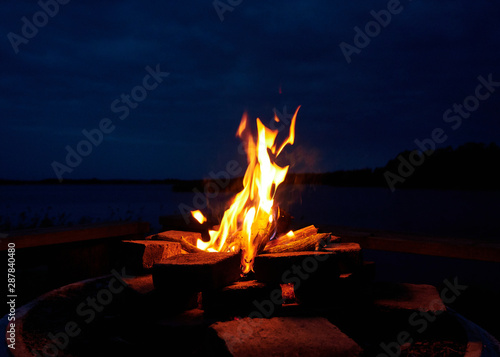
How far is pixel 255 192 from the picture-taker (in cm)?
347

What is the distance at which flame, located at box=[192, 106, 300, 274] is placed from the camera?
11.0 feet

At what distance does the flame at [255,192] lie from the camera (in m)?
3.34

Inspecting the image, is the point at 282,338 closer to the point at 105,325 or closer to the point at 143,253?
the point at 105,325

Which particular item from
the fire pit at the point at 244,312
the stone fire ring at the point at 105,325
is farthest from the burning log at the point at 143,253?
the stone fire ring at the point at 105,325

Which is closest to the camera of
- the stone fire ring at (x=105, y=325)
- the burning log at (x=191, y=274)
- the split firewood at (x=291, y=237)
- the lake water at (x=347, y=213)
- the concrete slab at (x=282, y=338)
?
the concrete slab at (x=282, y=338)

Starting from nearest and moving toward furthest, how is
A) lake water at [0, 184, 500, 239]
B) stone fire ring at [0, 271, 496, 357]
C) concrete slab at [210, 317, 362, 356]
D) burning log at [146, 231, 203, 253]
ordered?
concrete slab at [210, 317, 362, 356] → stone fire ring at [0, 271, 496, 357] → burning log at [146, 231, 203, 253] → lake water at [0, 184, 500, 239]

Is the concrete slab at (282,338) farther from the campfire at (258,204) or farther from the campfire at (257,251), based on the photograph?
the campfire at (258,204)

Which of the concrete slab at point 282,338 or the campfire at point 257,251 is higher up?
the campfire at point 257,251

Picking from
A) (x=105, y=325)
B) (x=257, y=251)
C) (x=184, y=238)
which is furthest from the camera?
(x=184, y=238)

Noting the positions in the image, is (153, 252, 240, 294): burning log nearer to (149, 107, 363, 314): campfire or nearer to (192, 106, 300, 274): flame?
(149, 107, 363, 314): campfire

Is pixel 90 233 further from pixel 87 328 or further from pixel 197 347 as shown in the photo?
pixel 197 347

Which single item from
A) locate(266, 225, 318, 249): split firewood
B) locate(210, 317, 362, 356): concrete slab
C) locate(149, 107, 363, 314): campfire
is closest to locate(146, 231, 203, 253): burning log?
locate(149, 107, 363, 314): campfire

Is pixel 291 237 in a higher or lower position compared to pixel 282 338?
higher

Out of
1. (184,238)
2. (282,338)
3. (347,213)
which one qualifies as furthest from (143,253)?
(347,213)
